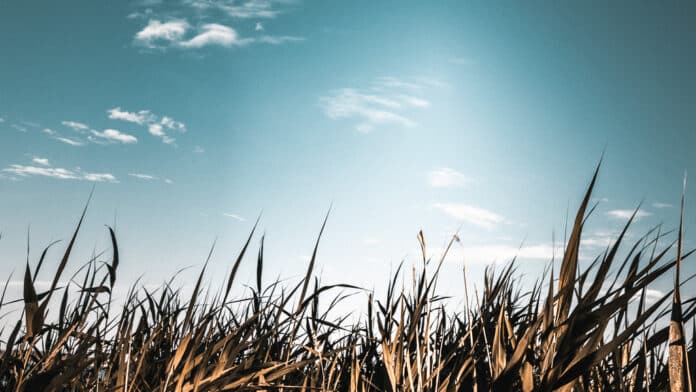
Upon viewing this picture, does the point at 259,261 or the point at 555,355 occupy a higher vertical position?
the point at 259,261

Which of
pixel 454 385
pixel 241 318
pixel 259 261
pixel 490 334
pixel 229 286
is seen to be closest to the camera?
pixel 454 385

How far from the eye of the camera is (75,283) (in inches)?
80.9

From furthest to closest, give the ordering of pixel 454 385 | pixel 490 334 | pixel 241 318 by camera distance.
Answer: pixel 241 318, pixel 490 334, pixel 454 385

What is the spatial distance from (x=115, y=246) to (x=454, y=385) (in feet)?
3.82

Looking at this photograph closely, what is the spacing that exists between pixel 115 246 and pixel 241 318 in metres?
1.05

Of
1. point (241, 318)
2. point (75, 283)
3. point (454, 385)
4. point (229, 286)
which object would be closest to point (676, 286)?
point (454, 385)

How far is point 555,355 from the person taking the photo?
979 mm

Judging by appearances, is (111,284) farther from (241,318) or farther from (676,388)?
(676,388)

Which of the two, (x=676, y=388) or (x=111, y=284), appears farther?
(x=111, y=284)

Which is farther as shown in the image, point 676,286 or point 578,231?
point 578,231

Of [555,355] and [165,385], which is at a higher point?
[555,355]

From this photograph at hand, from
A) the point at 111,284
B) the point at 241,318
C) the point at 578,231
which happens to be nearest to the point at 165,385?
the point at 111,284

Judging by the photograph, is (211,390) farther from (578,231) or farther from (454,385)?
(578,231)

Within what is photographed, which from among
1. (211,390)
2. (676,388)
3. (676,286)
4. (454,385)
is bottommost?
(211,390)
